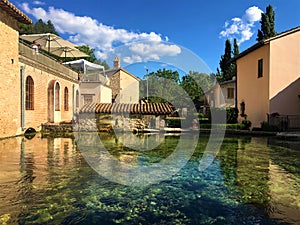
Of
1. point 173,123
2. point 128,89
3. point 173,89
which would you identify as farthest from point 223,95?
point 173,123

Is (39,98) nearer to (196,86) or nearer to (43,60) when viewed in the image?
(43,60)

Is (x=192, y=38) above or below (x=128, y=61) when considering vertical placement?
above

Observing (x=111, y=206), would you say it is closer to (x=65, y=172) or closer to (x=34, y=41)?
(x=65, y=172)

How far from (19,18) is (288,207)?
568 inches

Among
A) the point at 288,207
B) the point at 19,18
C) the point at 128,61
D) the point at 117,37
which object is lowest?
the point at 288,207

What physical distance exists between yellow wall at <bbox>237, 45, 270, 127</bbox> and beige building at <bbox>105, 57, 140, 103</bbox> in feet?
50.0

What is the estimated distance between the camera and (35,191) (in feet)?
15.3

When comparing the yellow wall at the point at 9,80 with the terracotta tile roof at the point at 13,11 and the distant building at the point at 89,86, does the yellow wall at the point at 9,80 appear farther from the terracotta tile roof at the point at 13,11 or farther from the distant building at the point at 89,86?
the distant building at the point at 89,86

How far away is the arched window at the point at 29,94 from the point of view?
14.1 meters

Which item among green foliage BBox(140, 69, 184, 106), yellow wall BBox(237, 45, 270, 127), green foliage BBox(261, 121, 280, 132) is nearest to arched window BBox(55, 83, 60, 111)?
green foliage BBox(261, 121, 280, 132)

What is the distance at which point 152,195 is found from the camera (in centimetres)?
466

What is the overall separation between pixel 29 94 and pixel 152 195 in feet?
41.3

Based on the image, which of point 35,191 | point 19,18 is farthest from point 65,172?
point 19,18

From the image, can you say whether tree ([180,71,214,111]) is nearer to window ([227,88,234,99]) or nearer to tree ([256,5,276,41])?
window ([227,88,234,99])
